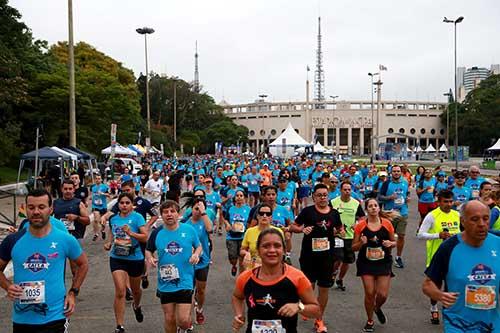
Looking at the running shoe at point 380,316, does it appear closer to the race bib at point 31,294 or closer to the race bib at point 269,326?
the race bib at point 269,326

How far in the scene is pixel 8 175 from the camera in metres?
36.5

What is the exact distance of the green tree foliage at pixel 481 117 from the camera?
9288cm

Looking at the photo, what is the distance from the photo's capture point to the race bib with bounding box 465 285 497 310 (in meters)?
3.73

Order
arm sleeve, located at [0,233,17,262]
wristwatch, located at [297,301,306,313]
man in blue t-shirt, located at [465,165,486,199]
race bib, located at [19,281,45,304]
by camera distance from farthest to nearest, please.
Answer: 1. man in blue t-shirt, located at [465,165,486,199]
2. arm sleeve, located at [0,233,17,262]
3. race bib, located at [19,281,45,304]
4. wristwatch, located at [297,301,306,313]

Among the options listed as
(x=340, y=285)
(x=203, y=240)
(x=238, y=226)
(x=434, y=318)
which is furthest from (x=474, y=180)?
(x=203, y=240)

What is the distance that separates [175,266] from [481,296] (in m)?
3.04

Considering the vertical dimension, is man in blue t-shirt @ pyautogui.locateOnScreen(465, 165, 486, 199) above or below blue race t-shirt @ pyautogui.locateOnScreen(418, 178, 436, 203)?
above

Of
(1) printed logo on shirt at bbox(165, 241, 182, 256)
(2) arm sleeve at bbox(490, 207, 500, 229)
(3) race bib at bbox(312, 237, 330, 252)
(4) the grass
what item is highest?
(2) arm sleeve at bbox(490, 207, 500, 229)

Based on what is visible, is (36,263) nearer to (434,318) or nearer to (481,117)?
(434,318)

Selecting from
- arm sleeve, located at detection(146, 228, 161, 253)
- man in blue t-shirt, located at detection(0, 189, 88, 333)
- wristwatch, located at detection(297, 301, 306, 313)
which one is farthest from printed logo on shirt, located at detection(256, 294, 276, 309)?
arm sleeve, located at detection(146, 228, 161, 253)

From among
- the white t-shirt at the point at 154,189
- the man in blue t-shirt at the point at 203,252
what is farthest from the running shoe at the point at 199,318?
the white t-shirt at the point at 154,189

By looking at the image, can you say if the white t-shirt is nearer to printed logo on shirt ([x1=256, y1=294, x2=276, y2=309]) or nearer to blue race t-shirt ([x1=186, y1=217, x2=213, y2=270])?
blue race t-shirt ([x1=186, y1=217, x2=213, y2=270])

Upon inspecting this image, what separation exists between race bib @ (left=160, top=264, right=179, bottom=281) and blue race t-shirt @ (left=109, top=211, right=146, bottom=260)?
48.3 inches

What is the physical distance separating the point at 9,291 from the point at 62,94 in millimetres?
33049
